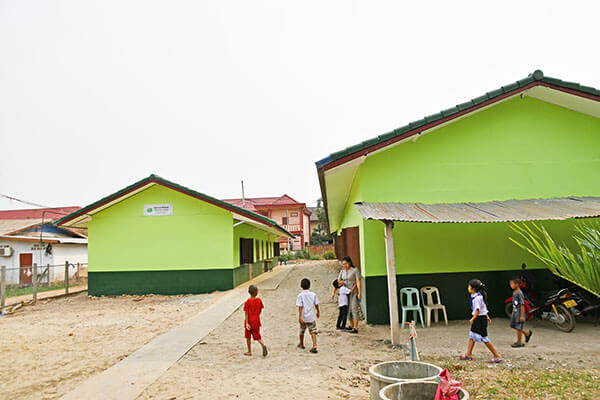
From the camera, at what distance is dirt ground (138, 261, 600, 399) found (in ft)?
16.0

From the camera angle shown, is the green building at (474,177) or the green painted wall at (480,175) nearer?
the green building at (474,177)

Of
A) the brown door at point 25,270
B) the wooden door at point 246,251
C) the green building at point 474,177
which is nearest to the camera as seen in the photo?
the green building at point 474,177

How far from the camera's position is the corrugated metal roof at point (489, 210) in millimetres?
6707

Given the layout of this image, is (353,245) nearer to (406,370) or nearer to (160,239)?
(406,370)

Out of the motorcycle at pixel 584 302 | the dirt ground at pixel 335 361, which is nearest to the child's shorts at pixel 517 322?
the dirt ground at pixel 335 361

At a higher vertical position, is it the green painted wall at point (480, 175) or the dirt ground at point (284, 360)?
the green painted wall at point (480, 175)

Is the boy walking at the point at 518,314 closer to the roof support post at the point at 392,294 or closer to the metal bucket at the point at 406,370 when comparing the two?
the roof support post at the point at 392,294

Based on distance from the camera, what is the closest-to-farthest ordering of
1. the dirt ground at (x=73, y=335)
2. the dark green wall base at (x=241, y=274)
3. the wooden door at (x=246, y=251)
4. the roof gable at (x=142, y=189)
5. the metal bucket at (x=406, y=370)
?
the metal bucket at (x=406, y=370), the dirt ground at (x=73, y=335), the roof gable at (x=142, y=189), the dark green wall base at (x=241, y=274), the wooden door at (x=246, y=251)

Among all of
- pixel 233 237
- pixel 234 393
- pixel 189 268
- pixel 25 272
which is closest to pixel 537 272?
pixel 234 393

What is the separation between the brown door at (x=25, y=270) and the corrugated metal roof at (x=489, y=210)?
735 inches

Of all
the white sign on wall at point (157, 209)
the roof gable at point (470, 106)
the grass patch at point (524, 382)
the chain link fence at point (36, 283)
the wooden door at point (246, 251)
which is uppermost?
the roof gable at point (470, 106)

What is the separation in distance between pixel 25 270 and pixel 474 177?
20.4 metres

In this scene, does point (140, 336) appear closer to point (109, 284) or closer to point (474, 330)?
point (474, 330)

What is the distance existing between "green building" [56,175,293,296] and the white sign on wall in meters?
0.04
